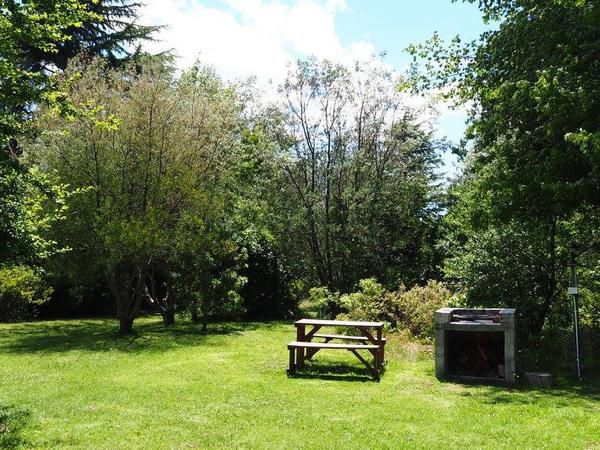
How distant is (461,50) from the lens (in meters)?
12.0

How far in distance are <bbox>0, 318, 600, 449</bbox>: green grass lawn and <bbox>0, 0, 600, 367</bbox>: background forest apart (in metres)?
2.07

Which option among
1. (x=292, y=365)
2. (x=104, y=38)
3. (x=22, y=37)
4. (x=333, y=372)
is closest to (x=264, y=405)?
(x=292, y=365)

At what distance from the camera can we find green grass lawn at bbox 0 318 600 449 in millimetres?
5709

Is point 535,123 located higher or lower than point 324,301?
higher

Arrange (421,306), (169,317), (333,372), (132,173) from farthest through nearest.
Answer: (169,317)
(132,173)
(421,306)
(333,372)

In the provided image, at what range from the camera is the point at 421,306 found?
12742 mm

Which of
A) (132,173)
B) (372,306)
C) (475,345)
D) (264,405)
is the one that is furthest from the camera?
(132,173)

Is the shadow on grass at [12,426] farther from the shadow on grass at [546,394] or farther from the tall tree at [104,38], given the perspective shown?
the tall tree at [104,38]

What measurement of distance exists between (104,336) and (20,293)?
5.30 meters

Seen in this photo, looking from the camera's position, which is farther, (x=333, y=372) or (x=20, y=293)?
(x=20, y=293)

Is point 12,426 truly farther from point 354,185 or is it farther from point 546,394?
point 354,185

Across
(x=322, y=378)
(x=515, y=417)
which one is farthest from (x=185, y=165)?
(x=515, y=417)

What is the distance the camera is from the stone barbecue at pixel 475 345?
8.62m

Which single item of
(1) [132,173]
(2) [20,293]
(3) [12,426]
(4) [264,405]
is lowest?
(3) [12,426]
